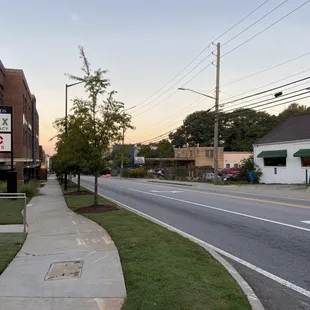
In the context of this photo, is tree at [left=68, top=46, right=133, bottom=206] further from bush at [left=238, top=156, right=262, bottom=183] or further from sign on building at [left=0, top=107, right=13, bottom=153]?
bush at [left=238, top=156, right=262, bottom=183]

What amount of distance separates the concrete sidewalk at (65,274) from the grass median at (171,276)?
0.74ft

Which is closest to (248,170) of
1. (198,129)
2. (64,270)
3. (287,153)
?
(287,153)

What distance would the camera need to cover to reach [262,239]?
9227 mm

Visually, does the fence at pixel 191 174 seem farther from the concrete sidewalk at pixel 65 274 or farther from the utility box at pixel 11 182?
the concrete sidewalk at pixel 65 274

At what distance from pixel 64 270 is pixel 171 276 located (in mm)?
1915

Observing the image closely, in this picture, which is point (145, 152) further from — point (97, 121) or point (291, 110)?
point (97, 121)

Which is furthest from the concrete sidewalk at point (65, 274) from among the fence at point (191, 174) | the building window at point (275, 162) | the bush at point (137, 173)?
the bush at point (137, 173)

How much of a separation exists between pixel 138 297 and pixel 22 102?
1467 inches

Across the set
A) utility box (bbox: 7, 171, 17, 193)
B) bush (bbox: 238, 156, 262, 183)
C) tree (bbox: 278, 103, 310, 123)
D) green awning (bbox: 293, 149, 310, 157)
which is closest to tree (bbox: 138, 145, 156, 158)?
tree (bbox: 278, 103, 310, 123)

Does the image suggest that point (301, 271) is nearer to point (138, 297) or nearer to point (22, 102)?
point (138, 297)

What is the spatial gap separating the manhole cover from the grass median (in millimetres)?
771

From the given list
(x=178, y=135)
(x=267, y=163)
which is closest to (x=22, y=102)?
(x=267, y=163)

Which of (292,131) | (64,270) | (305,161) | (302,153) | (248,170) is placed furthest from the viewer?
(248,170)

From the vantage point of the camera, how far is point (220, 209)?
50.0 feet
